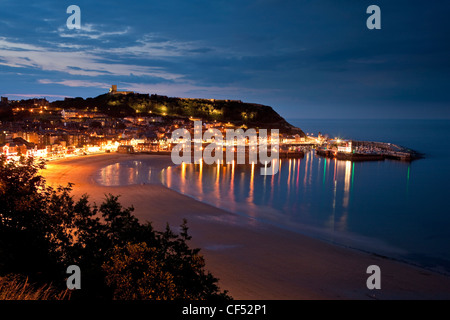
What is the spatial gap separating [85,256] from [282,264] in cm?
573

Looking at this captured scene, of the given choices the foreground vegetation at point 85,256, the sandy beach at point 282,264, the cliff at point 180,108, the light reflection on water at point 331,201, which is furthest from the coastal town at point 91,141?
the foreground vegetation at point 85,256

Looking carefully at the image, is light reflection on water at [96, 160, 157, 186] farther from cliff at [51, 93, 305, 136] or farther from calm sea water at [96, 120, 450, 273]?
cliff at [51, 93, 305, 136]

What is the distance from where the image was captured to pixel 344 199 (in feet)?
68.3

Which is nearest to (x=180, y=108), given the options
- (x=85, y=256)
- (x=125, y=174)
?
(x=125, y=174)

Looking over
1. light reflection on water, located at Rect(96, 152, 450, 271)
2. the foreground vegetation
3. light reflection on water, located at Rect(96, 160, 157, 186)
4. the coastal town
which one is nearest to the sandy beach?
light reflection on water, located at Rect(96, 152, 450, 271)

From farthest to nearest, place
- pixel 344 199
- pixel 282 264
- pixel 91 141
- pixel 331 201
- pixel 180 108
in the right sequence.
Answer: pixel 180 108 < pixel 91 141 < pixel 344 199 < pixel 331 201 < pixel 282 264

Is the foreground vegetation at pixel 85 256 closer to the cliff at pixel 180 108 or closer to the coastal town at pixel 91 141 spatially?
the coastal town at pixel 91 141

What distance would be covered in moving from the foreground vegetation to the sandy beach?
3.17 meters

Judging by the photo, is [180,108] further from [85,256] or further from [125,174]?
[85,256]

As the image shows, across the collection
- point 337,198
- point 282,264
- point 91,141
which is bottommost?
point 282,264

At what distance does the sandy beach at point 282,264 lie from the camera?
810 centimetres

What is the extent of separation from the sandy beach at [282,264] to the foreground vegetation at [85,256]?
3173 millimetres

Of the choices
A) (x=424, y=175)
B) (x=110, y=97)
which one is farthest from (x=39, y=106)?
(x=424, y=175)

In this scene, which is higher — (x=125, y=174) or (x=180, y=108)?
(x=180, y=108)
